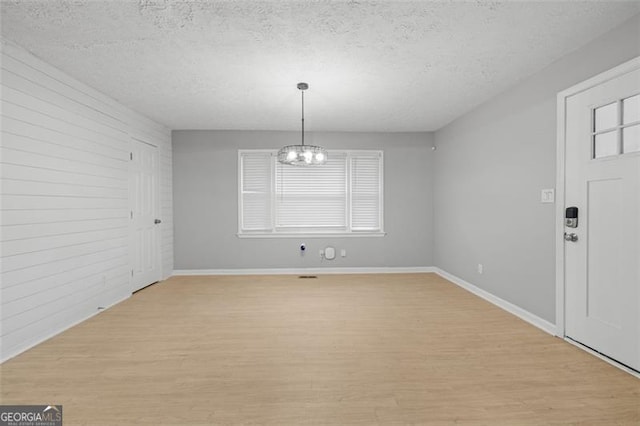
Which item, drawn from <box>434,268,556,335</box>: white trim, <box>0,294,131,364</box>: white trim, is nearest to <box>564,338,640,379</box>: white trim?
<box>434,268,556,335</box>: white trim

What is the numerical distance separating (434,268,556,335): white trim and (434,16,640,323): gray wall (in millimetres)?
61

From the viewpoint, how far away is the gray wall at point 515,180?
9.46 ft

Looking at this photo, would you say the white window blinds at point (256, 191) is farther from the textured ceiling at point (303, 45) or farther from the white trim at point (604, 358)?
the white trim at point (604, 358)

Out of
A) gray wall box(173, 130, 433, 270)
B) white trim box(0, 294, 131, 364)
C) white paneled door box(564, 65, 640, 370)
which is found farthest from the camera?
gray wall box(173, 130, 433, 270)

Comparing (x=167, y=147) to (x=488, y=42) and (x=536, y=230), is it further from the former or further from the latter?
(x=536, y=230)

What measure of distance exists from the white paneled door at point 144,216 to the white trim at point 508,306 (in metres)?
4.75

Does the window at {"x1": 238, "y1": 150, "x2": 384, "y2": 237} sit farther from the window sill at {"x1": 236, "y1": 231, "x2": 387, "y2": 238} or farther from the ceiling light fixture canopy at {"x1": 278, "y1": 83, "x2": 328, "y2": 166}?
the ceiling light fixture canopy at {"x1": 278, "y1": 83, "x2": 328, "y2": 166}

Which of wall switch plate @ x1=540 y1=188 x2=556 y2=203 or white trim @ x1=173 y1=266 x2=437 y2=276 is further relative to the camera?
white trim @ x1=173 y1=266 x2=437 y2=276

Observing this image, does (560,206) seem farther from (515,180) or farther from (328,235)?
(328,235)

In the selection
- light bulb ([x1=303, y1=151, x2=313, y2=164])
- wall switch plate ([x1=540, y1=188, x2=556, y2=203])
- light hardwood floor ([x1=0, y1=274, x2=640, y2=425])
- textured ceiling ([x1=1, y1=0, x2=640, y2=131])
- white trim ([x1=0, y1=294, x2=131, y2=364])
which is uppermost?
textured ceiling ([x1=1, y1=0, x2=640, y2=131])

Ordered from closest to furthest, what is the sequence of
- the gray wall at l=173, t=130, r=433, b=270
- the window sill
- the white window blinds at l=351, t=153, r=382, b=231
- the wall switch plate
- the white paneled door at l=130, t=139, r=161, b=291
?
the wall switch plate
the white paneled door at l=130, t=139, r=161, b=291
the gray wall at l=173, t=130, r=433, b=270
the window sill
the white window blinds at l=351, t=153, r=382, b=231

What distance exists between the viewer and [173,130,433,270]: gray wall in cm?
574

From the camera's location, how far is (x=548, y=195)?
3.14 metres

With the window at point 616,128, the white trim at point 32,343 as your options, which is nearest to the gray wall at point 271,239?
the white trim at point 32,343
